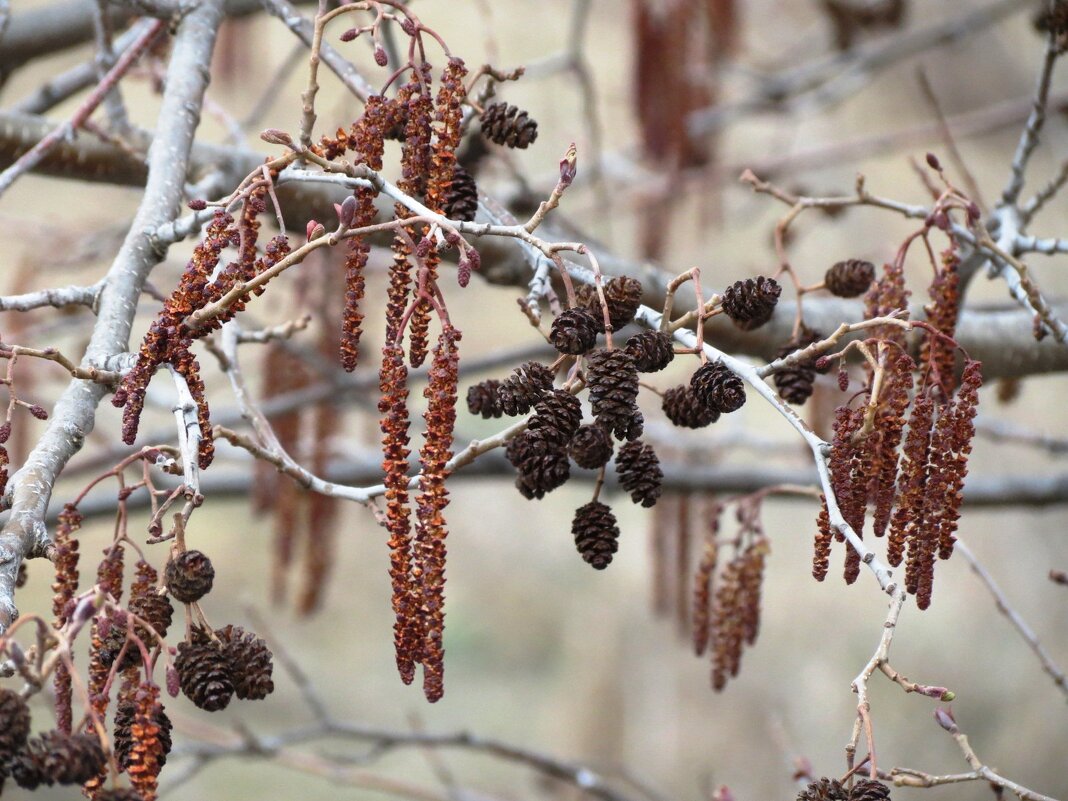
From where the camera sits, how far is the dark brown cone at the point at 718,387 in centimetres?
82

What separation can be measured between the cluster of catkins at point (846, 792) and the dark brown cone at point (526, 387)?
321mm

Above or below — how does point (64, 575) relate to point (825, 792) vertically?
above

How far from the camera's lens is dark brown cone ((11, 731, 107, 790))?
24.8 inches

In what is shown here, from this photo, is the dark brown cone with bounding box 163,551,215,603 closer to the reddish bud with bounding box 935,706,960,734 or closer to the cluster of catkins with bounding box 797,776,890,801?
the cluster of catkins with bounding box 797,776,890,801

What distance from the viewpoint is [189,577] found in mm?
759

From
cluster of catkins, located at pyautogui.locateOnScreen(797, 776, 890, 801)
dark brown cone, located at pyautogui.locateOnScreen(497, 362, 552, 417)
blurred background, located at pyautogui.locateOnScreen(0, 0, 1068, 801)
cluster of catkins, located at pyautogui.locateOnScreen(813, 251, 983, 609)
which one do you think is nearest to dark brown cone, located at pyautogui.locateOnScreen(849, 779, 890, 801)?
cluster of catkins, located at pyautogui.locateOnScreen(797, 776, 890, 801)

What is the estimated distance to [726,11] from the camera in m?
2.68

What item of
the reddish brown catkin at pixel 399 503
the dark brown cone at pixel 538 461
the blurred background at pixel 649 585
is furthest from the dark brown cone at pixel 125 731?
the blurred background at pixel 649 585

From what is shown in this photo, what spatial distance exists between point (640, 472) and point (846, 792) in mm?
262

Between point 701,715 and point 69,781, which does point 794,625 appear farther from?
point 69,781

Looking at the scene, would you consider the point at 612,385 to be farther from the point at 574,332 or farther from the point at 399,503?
the point at 399,503

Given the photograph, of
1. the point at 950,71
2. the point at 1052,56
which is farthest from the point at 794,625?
the point at 1052,56

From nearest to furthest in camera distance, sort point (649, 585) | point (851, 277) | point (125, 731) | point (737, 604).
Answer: point (125, 731) → point (851, 277) → point (737, 604) → point (649, 585)

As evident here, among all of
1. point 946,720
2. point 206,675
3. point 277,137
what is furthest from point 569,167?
point 946,720
